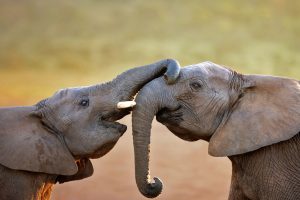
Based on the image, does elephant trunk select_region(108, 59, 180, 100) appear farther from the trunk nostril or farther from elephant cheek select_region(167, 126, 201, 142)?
elephant cheek select_region(167, 126, 201, 142)

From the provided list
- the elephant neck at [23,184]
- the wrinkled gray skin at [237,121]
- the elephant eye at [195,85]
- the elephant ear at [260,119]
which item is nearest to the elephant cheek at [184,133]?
the wrinkled gray skin at [237,121]

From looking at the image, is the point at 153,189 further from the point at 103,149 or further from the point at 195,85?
the point at 195,85

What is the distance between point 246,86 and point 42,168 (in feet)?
9.78

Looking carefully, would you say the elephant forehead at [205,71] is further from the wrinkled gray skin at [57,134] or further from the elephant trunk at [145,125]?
the wrinkled gray skin at [57,134]

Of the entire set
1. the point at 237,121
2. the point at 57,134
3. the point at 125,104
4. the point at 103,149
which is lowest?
the point at 103,149

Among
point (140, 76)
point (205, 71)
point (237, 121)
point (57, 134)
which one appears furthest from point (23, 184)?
point (237, 121)

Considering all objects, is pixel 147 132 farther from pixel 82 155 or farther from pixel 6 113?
pixel 6 113

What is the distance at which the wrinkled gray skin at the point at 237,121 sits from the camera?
984 cm

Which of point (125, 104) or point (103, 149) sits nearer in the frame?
Result: point (125, 104)

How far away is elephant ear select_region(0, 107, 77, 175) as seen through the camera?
1055 centimetres

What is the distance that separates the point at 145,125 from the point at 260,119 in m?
1.48

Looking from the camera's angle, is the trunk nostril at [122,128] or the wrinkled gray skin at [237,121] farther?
the trunk nostril at [122,128]

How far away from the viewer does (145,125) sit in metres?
9.91

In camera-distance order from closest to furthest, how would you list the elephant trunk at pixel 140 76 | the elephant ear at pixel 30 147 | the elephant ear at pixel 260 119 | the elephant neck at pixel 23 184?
the elephant ear at pixel 260 119 → the elephant trunk at pixel 140 76 → the elephant neck at pixel 23 184 → the elephant ear at pixel 30 147
